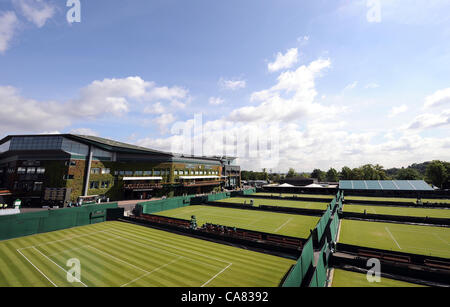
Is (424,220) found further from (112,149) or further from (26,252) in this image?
(112,149)

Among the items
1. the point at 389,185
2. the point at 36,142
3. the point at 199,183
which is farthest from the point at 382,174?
the point at 36,142

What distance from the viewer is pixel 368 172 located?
109 metres

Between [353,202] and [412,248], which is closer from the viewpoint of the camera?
[412,248]

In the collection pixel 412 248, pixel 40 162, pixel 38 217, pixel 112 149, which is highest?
pixel 112 149

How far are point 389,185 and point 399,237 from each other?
164ft

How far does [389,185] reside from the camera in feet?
213

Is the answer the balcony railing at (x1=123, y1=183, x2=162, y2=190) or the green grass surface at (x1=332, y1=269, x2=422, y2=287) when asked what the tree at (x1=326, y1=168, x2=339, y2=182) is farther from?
the green grass surface at (x1=332, y1=269, x2=422, y2=287)

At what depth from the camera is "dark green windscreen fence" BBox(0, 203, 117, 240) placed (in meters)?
24.4

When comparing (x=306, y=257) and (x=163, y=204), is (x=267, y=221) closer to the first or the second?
(x=306, y=257)

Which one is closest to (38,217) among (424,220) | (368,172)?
(424,220)

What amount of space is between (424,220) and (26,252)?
54.2 meters

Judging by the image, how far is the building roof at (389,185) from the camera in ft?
200
